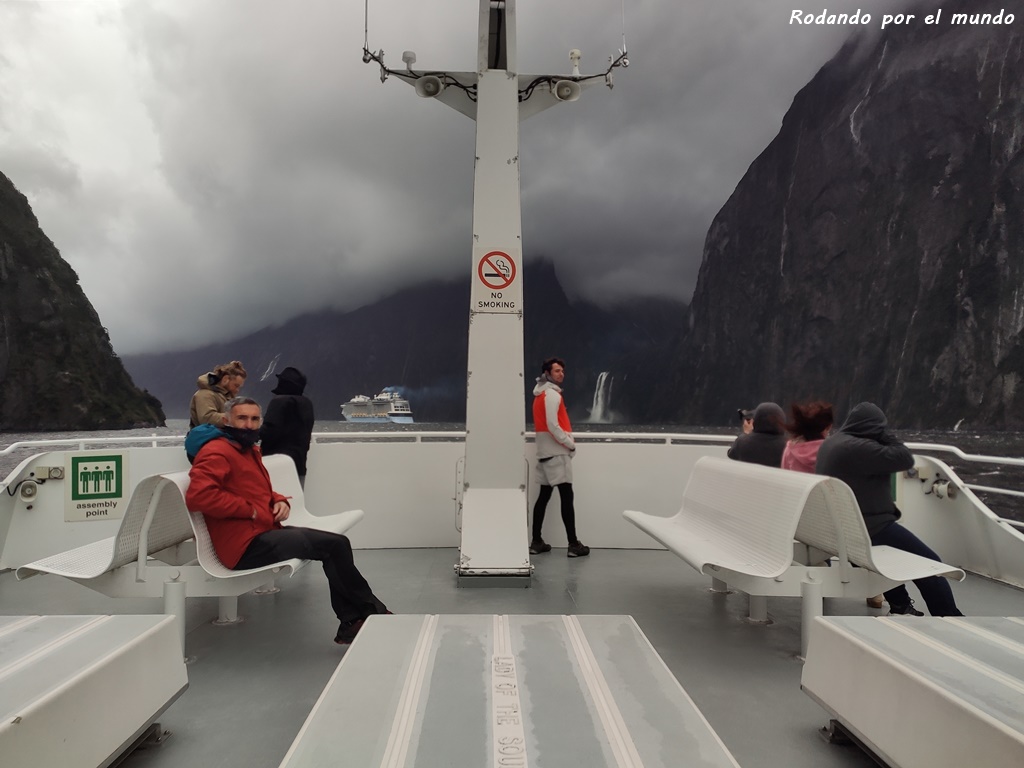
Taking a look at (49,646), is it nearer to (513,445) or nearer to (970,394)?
(513,445)

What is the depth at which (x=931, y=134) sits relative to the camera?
6806 cm

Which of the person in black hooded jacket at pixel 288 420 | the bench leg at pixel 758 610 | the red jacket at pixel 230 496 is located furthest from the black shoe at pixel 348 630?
the bench leg at pixel 758 610

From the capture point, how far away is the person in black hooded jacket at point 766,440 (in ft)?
14.0

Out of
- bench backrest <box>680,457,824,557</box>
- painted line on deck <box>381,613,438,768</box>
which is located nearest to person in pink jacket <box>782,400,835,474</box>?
bench backrest <box>680,457,824,557</box>

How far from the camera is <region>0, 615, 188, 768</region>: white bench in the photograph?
1392mm

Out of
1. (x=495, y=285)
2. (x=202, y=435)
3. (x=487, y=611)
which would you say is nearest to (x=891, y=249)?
(x=495, y=285)

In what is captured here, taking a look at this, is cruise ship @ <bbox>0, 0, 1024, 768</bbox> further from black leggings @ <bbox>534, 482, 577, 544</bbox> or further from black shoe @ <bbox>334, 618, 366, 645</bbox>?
black leggings @ <bbox>534, 482, 577, 544</bbox>

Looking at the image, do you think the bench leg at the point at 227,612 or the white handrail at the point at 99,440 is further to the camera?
the white handrail at the point at 99,440

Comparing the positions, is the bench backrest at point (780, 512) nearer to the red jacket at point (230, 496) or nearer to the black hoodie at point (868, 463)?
the black hoodie at point (868, 463)

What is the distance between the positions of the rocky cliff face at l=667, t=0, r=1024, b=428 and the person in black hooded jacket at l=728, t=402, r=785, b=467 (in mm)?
65051

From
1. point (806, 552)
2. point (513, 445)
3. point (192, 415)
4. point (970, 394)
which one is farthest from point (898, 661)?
point (970, 394)

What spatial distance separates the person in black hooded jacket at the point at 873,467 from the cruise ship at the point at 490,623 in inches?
11.2

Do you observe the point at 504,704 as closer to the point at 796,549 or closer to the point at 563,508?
the point at 796,549

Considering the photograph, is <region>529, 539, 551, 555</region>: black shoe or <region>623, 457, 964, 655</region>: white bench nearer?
<region>623, 457, 964, 655</region>: white bench
